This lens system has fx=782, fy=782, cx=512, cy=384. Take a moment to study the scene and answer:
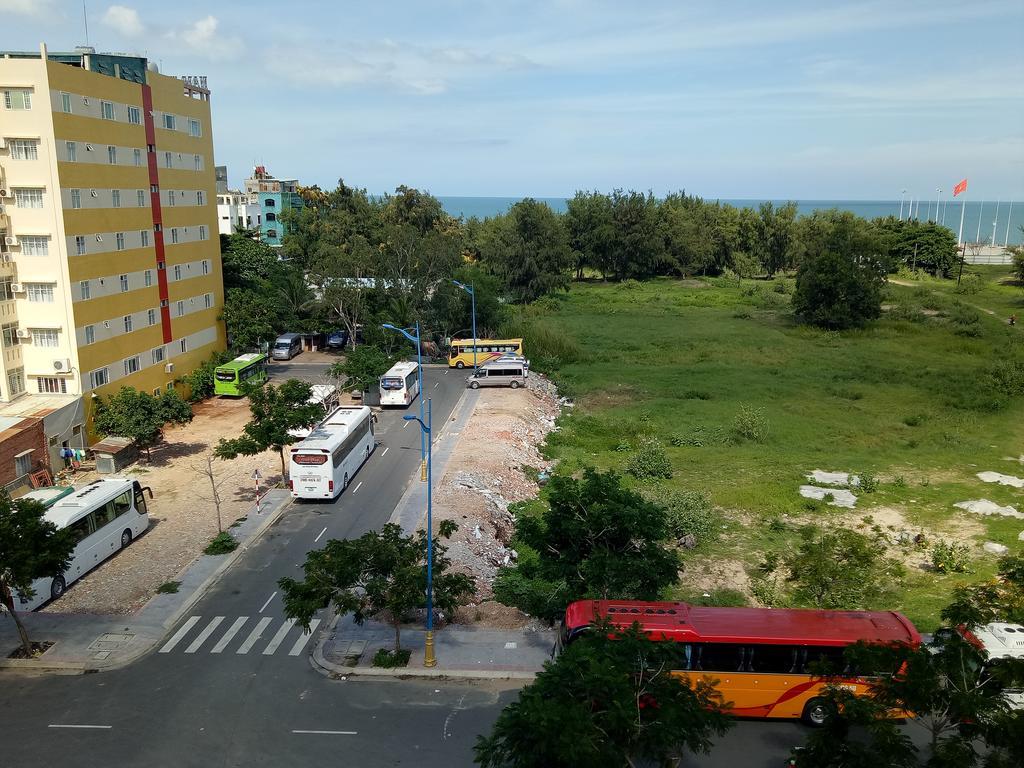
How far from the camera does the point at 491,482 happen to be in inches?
1468

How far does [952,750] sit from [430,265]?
57343 millimetres

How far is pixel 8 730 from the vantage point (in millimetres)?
19359

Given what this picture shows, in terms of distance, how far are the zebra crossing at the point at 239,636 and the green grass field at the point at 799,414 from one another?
42.5 ft

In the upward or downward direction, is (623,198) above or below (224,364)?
above

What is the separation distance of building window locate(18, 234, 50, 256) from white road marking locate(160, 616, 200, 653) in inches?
947

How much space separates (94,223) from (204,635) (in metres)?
27.1

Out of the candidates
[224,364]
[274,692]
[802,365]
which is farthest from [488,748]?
[802,365]

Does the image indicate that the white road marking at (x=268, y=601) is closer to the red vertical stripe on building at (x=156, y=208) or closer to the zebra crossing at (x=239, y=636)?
the zebra crossing at (x=239, y=636)

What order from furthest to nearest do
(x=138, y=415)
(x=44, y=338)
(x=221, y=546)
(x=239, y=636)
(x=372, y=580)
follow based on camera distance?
(x=44, y=338) → (x=138, y=415) → (x=221, y=546) → (x=239, y=636) → (x=372, y=580)

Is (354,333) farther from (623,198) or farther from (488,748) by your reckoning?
(623,198)

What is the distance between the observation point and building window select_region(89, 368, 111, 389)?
41.4 metres

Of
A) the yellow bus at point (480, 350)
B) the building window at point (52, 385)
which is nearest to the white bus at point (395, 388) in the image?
the yellow bus at point (480, 350)

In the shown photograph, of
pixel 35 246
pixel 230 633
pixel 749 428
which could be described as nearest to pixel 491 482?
pixel 230 633

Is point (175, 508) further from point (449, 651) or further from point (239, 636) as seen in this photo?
point (449, 651)
